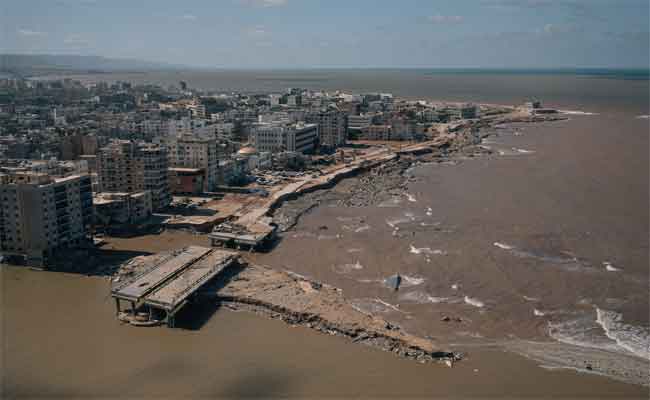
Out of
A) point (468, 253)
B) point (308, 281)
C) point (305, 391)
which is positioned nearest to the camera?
point (305, 391)

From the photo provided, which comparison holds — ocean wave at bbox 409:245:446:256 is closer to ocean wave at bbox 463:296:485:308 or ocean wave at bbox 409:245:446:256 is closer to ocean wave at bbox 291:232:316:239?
ocean wave at bbox 463:296:485:308

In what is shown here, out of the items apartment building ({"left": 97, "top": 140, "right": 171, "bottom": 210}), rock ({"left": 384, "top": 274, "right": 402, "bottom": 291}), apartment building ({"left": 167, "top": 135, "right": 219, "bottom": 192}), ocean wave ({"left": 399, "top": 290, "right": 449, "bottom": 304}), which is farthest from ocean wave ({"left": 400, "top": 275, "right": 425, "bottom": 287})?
apartment building ({"left": 167, "top": 135, "right": 219, "bottom": 192})

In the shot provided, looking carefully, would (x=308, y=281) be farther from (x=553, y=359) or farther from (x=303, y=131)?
(x=303, y=131)

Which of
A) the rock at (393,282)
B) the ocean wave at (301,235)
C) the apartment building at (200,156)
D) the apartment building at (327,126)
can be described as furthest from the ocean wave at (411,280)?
the apartment building at (327,126)

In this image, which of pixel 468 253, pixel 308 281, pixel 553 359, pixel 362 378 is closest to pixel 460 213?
pixel 468 253

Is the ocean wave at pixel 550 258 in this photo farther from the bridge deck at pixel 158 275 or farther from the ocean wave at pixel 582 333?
the bridge deck at pixel 158 275

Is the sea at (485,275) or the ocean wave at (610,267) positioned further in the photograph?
the ocean wave at (610,267)
